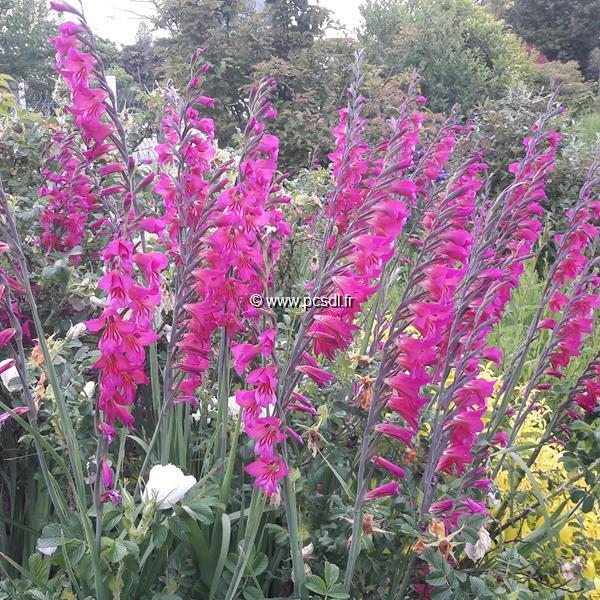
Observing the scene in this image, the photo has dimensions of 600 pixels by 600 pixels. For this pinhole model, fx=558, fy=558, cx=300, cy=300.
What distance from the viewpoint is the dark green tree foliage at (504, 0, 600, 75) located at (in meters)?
22.0

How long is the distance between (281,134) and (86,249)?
4.30 m

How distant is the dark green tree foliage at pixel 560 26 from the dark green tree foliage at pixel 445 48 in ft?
34.7

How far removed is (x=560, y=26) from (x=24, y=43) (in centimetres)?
2092

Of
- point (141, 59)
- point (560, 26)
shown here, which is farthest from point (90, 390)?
point (560, 26)

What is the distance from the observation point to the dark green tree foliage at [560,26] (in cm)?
2203

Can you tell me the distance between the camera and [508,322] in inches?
142

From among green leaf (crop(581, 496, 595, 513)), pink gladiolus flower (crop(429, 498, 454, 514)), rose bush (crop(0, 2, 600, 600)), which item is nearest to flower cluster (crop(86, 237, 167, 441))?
rose bush (crop(0, 2, 600, 600))

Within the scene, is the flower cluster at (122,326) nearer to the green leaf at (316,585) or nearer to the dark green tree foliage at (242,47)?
the green leaf at (316,585)

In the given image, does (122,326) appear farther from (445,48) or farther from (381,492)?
(445,48)

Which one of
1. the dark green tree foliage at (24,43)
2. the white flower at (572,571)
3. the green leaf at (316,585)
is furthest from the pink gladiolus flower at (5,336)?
the dark green tree foliage at (24,43)

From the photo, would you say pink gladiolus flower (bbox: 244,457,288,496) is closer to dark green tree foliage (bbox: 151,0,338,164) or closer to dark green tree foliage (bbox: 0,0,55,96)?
dark green tree foliage (bbox: 151,0,338,164)

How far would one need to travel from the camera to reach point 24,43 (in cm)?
2111

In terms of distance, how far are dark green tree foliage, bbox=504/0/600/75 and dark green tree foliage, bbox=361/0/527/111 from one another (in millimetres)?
10562

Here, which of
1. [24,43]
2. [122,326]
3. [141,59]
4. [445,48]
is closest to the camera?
[122,326]
